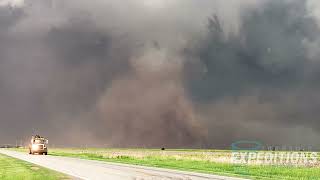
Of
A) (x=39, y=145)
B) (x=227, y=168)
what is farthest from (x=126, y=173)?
(x=39, y=145)

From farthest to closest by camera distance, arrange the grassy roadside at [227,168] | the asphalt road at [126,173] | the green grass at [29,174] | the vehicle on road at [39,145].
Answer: the vehicle on road at [39,145], the grassy roadside at [227,168], the green grass at [29,174], the asphalt road at [126,173]

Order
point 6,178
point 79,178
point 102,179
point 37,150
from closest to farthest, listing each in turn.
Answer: point 102,179 < point 79,178 < point 6,178 < point 37,150

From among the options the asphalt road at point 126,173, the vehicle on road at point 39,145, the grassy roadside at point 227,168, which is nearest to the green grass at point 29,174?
the asphalt road at point 126,173

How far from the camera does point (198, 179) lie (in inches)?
1142

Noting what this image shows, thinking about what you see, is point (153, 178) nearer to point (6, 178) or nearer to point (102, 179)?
point (102, 179)

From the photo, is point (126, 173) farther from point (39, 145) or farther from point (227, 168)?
point (39, 145)

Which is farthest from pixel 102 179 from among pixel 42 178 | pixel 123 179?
pixel 42 178

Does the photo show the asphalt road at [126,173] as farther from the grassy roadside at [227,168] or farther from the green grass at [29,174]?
the grassy roadside at [227,168]

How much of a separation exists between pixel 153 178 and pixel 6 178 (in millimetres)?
10061

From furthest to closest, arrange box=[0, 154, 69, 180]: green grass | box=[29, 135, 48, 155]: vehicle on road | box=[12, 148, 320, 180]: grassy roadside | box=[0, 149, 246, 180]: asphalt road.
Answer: box=[29, 135, 48, 155]: vehicle on road
box=[12, 148, 320, 180]: grassy roadside
box=[0, 154, 69, 180]: green grass
box=[0, 149, 246, 180]: asphalt road

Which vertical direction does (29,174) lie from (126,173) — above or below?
below

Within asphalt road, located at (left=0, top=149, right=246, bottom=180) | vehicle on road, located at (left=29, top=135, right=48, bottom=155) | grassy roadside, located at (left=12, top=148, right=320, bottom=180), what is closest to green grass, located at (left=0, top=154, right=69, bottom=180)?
asphalt road, located at (left=0, top=149, right=246, bottom=180)

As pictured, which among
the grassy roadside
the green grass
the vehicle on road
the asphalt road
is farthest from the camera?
the vehicle on road

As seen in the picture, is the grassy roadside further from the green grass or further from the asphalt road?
the green grass
